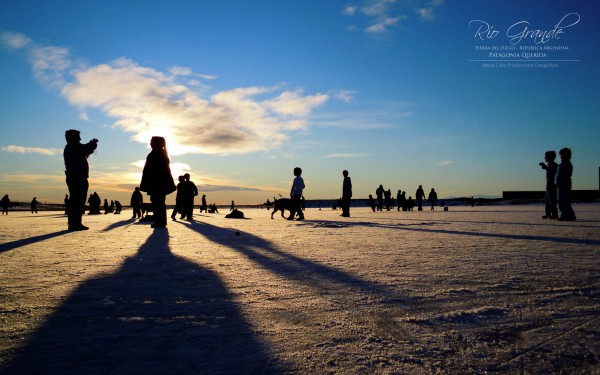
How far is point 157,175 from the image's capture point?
9.96 m

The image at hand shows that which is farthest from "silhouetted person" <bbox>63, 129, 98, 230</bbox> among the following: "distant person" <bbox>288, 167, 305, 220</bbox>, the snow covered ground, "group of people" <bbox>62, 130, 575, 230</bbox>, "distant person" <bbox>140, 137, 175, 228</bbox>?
"distant person" <bbox>288, 167, 305, 220</bbox>

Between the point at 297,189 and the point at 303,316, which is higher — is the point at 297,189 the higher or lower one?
the higher one

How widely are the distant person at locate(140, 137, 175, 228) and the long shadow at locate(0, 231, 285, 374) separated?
7.07m

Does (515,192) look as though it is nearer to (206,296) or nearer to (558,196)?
(558,196)

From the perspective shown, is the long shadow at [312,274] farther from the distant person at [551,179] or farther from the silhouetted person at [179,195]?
the silhouetted person at [179,195]

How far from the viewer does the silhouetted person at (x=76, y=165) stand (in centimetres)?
919

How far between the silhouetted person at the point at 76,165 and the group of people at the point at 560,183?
1306 cm

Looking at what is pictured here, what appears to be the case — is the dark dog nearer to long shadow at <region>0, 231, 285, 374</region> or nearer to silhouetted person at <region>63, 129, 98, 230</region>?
silhouetted person at <region>63, 129, 98, 230</region>

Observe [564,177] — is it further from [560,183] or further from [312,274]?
[312,274]

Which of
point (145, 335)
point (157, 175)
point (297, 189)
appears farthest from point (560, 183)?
point (145, 335)

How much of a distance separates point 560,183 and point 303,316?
1204cm

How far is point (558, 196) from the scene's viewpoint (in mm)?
11727

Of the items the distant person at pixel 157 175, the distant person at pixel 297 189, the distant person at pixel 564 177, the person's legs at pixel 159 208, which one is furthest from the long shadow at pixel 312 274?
the distant person at pixel 564 177

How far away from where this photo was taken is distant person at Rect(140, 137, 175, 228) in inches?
391
